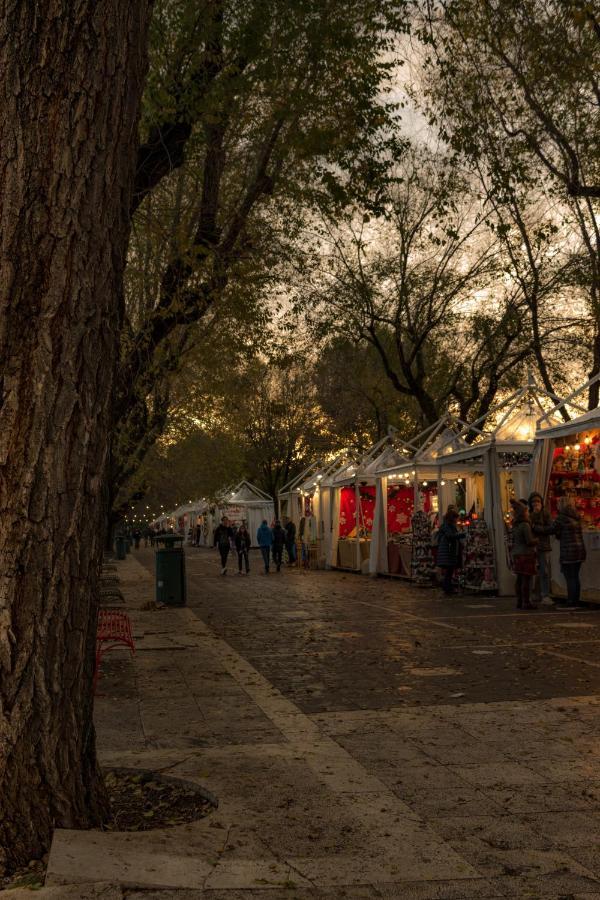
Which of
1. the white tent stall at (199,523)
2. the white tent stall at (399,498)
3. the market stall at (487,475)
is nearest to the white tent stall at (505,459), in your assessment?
the market stall at (487,475)

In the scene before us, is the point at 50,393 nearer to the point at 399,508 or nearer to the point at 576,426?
the point at 576,426

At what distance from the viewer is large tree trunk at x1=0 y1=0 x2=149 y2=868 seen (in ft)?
13.4

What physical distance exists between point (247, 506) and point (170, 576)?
33.4 metres

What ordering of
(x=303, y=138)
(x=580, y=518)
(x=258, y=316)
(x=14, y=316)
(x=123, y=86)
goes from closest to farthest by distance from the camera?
(x=14, y=316) < (x=123, y=86) < (x=303, y=138) < (x=580, y=518) < (x=258, y=316)

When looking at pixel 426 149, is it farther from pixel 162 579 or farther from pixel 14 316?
pixel 14 316

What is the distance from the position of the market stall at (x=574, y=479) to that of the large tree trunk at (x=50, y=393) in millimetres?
12217

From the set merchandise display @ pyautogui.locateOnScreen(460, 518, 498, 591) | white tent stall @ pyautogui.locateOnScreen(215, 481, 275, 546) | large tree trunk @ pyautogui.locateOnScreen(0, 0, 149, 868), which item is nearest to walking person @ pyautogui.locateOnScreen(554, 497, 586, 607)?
merchandise display @ pyautogui.locateOnScreen(460, 518, 498, 591)

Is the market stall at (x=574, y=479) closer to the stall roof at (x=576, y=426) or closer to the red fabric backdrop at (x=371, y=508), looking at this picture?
the stall roof at (x=576, y=426)

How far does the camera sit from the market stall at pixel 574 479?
15.6 meters

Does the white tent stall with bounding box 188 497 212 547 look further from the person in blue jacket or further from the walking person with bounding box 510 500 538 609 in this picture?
the walking person with bounding box 510 500 538 609

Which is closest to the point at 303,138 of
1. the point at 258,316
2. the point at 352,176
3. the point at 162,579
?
the point at 352,176

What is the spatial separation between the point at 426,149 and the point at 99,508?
77.0ft

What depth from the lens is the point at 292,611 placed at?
16812 mm

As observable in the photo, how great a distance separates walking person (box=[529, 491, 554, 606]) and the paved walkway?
11.5 feet
